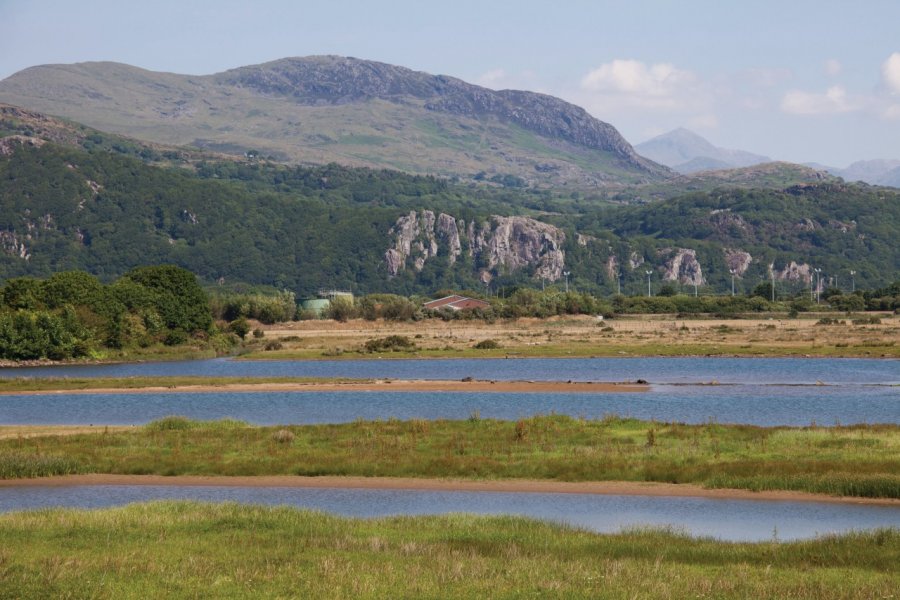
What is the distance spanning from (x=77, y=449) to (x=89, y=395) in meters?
30.7

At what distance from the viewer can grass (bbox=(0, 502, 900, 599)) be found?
2150cm

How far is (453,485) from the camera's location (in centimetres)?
3838

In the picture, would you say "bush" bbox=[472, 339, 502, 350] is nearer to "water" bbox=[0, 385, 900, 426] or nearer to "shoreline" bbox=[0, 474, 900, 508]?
"water" bbox=[0, 385, 900, 426]

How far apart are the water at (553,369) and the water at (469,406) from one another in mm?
10513

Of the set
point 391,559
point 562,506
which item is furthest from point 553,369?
point 391,559

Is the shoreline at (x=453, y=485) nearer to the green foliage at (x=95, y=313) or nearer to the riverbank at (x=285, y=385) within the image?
the riverbank at (x=285, y=385)

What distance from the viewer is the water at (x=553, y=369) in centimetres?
8344

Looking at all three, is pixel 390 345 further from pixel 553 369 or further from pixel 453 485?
pixel 453 485

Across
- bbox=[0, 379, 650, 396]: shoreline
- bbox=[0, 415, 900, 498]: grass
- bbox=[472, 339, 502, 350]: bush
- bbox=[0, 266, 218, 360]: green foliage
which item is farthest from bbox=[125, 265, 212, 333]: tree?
bbox=[0, 415, 900, 498]: grass

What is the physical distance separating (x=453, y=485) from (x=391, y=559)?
45.2 ft

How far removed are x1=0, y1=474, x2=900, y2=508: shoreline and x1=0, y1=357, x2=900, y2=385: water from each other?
43180 mm

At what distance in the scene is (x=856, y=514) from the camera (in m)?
32.3

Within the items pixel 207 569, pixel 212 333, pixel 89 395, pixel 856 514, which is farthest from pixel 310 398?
pixel 212 333

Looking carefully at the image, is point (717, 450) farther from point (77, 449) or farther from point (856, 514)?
point (77, 449)
